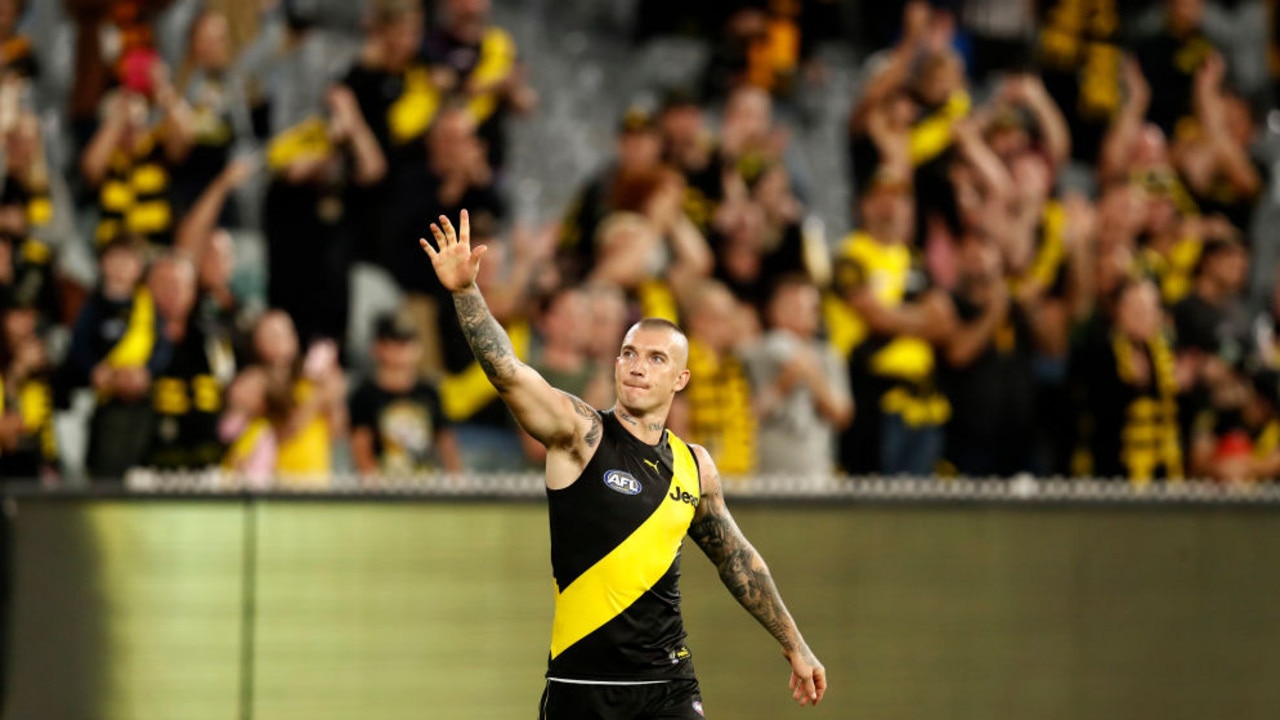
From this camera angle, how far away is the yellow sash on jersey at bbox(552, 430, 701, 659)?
5676 mm

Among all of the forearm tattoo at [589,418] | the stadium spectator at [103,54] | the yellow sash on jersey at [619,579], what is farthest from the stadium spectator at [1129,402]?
the stadium spectator at [103,54]

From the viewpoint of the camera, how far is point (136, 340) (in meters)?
9.06

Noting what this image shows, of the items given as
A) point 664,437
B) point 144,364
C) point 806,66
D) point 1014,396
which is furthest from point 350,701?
point 806,66

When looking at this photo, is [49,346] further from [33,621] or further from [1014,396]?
[1014,396]

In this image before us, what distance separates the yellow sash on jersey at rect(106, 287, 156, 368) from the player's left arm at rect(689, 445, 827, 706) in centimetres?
402

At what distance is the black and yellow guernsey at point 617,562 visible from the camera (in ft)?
18.5

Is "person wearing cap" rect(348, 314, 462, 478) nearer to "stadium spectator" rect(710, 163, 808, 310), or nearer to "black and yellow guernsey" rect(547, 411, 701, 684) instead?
"stadium spectator" rect(710, 163, 808, 310)

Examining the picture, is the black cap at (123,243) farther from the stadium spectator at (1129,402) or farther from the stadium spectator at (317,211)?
the stadium spectator at (1129,402)

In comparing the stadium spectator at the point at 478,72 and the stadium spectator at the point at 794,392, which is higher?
the stadium spectator at the point at 478,72

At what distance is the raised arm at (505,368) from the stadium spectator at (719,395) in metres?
4.09

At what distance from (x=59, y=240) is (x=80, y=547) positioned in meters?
2.17

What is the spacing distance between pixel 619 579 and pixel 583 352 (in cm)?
397

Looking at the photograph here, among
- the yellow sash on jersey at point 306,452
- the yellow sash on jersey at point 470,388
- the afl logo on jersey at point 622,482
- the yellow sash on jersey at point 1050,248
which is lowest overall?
the afl logo on jersey at point 622,482

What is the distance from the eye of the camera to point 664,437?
5926mm
